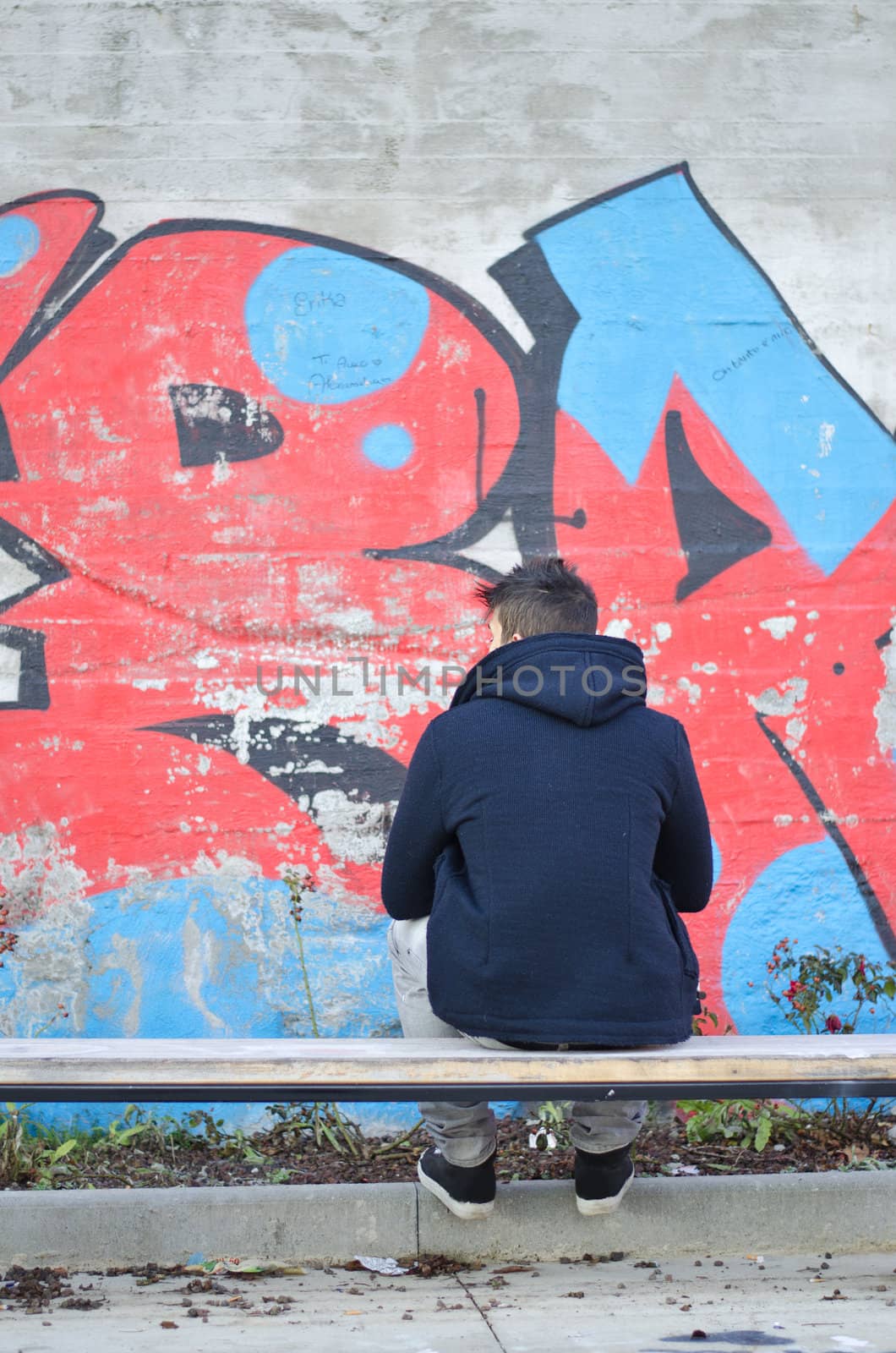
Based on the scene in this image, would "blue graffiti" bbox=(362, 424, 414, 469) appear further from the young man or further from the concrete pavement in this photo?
the concrete pavement

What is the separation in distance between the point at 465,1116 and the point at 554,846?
2.10ft

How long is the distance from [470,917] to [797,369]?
7.66ft

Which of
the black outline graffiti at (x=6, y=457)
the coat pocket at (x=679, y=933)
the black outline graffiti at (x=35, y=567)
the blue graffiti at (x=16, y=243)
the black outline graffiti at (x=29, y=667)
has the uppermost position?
the blue graffiti at (x=16, y=243)

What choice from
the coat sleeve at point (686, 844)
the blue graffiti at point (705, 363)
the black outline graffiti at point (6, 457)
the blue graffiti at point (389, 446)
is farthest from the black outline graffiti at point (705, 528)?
the black outline graffiti at point (6, 457)

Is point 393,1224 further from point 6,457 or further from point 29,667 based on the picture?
point 6,457

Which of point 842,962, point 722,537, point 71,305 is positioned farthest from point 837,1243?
point 71,305

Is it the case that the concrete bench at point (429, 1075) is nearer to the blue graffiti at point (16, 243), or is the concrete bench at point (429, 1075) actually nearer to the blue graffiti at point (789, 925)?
the blue graffiti at point (789, 925)

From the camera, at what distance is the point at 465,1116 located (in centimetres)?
245

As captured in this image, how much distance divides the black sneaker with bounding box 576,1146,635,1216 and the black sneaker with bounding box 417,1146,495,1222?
190mm

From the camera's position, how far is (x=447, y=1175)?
2.50 m

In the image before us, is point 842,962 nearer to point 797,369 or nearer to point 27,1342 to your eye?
point 797,369

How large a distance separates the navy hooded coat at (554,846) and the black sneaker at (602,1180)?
381 mm

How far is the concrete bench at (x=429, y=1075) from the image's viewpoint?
213cm

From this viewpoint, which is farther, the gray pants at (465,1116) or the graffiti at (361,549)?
the graffiti at (361,549)
